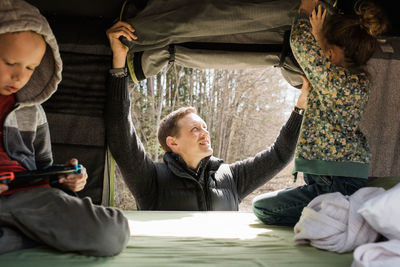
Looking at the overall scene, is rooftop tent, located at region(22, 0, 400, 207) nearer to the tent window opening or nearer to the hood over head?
the hood over head

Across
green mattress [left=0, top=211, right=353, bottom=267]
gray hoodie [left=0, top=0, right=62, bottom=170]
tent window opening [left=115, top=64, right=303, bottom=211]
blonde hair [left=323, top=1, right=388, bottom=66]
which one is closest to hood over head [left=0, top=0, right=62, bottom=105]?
gray hoodie [left=0, top=0, right=62, bottom=170]

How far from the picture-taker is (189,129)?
2.63 metres

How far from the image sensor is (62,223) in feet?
4.48

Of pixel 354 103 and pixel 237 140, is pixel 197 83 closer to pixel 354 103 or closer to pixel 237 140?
pixel 237 140

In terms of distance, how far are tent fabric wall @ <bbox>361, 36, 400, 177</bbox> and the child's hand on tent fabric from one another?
1373 millimetres

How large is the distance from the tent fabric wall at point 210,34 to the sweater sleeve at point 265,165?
0.43m

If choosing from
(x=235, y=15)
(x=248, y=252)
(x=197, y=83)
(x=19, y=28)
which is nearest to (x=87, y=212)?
(x=248, y=252)

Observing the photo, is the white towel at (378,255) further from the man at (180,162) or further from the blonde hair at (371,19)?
the man at (180,162)

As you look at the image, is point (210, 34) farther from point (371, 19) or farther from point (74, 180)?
point (74, 180)

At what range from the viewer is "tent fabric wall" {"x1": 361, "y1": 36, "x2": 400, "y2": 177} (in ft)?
7.55

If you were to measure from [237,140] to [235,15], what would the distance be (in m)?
2.95

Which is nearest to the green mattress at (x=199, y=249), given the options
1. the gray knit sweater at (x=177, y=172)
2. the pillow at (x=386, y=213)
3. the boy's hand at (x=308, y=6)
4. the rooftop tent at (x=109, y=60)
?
the pillow at (x=386, y=213)

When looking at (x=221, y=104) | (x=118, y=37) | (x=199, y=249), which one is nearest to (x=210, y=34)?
(x=118, y=37)

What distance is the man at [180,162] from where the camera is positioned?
2.26 m
